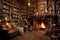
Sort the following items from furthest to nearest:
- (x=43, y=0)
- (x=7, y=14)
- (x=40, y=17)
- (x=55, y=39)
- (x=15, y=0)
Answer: (x=43, y=0) < (x=40, y=17) < (x=15, y=0) < (x=7, y=14) < (x=55, y=39)

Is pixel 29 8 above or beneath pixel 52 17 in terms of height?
above

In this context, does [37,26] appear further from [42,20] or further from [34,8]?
[34,8]

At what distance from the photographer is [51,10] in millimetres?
12172

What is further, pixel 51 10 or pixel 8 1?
pixel 51 10

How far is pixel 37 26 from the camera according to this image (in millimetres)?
12609

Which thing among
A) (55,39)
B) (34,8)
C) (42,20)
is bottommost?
(55,39)

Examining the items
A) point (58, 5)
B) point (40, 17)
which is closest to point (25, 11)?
point (40, 17)

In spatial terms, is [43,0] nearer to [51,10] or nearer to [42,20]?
[51,10]

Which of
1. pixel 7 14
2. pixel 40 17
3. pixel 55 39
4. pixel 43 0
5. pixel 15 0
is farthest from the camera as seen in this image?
pixel 43 0

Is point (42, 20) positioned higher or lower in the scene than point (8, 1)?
→ lower

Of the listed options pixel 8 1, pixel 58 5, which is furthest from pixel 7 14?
pixel 58 5

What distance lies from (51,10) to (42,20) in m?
1.70

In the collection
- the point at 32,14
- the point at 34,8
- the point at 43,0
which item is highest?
the point at 43,0

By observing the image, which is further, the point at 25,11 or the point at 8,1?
the point at 25,11
